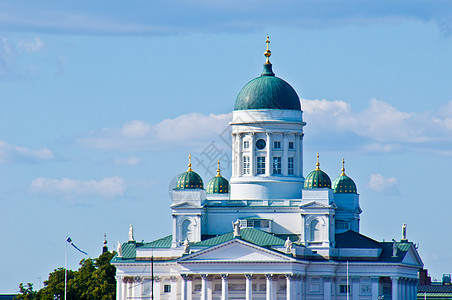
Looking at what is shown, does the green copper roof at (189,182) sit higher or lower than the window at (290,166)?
lower

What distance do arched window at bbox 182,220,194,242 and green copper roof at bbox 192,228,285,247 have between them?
3452 mm

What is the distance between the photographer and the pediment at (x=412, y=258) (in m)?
162

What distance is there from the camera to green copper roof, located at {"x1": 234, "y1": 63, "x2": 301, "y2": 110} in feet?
542

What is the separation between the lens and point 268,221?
6294 inches

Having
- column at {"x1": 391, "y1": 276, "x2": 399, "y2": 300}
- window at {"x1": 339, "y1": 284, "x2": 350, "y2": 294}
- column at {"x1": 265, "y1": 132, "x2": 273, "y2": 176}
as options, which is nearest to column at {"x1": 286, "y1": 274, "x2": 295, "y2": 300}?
window at {"x1": 339, "y1": 284, "x2": 350, "y2": 294}

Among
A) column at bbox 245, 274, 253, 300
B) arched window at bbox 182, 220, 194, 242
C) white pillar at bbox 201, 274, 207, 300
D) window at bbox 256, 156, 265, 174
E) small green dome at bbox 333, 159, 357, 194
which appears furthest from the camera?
small green dome at bbox 333, 159, 357, 194

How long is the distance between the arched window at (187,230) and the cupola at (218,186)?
30.7 ft

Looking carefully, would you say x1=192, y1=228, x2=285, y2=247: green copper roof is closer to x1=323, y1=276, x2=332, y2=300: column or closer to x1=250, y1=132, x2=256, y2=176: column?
x1=323, y1=276, x2=332, y2=300: column

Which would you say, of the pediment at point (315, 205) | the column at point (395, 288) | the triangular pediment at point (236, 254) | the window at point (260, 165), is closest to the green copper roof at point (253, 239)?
the triangular pediment at point (236, 254)

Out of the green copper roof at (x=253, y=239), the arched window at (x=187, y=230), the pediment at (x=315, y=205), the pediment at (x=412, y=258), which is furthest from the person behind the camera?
the pediment at (x=412, y=258)

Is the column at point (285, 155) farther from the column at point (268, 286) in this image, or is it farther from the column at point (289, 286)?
the column at point (289, 286)

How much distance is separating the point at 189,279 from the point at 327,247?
15394 mm

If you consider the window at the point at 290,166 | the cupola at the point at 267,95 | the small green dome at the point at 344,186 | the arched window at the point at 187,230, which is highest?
the cupola at the point at 267,95

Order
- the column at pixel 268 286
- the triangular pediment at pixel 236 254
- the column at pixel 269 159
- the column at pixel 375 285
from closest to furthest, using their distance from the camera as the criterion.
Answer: the triangular pediment at pixel 236 254
the column at pixel 268 286
the column at pixel 375 285
the column at pixel 269 159
